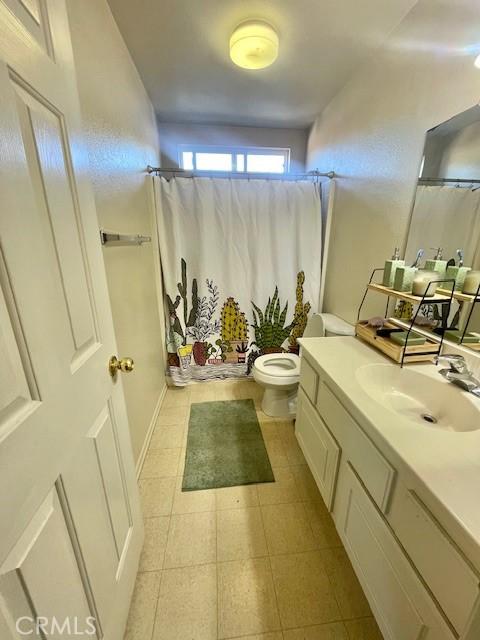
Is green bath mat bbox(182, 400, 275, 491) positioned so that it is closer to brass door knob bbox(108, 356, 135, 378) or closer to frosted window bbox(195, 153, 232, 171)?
brass door knob bbox(108, 356, 135, 378)

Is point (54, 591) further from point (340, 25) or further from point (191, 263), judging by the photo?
point (340, 25)

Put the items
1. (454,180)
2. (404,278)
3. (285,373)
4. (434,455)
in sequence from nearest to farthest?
(434,455), (454,180), (404,278), (285,373)

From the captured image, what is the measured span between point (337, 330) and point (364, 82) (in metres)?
1.56

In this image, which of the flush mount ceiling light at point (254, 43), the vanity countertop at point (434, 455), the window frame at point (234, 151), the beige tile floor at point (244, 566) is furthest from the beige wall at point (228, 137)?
the beige tile floor at point (244, 566)

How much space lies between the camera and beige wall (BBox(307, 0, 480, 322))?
1064 millimetres

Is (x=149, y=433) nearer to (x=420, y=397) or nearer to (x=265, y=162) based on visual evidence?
(x=420, y=397)

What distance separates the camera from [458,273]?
1103 millimetres

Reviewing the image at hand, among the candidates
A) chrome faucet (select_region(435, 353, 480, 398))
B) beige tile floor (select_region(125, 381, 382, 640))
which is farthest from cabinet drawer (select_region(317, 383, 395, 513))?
beige tile floor (select_region(125, 381, 382, 640))

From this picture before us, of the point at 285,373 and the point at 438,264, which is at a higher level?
the point at 438,264

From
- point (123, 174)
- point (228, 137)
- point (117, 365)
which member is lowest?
point (117, 365)

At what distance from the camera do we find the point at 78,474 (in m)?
0.65

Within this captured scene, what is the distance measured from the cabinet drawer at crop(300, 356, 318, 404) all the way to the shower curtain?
1.05 metres

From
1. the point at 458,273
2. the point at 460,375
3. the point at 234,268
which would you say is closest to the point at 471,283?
the point at 458,273

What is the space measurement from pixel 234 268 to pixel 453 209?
4.95ft
